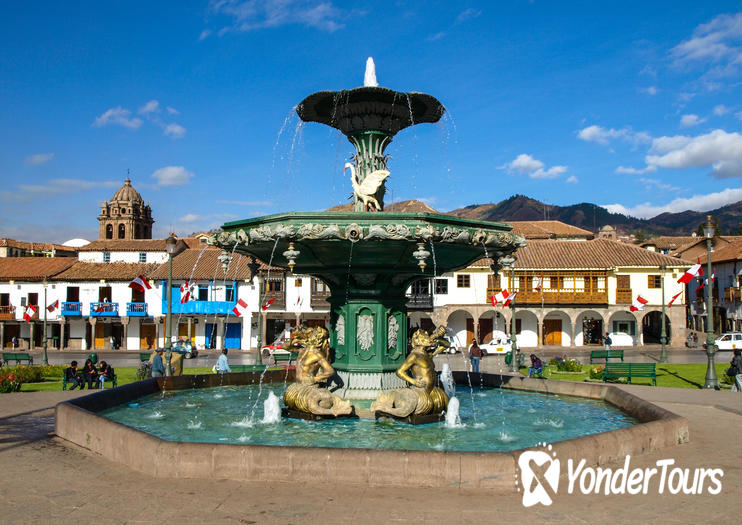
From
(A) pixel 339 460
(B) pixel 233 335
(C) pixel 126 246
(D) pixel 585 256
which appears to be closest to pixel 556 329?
(D) pixel 585 256

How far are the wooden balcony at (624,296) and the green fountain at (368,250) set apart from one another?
1555 inches

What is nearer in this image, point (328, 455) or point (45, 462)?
point (328, 455)

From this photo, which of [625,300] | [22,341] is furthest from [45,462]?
[22,341]

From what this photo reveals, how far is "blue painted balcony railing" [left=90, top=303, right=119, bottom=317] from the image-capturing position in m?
49.4

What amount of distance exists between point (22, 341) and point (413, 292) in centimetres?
3239

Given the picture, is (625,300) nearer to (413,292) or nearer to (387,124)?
(413,292)

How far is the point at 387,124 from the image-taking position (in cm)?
1175

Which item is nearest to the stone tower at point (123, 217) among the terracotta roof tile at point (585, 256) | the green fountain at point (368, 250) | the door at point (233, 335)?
the door at point (233, 335)

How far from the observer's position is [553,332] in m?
49.6

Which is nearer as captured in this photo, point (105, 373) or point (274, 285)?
point (105, 373)

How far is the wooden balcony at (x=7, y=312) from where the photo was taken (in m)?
50.6

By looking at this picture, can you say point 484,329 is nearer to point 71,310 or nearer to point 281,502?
point 71,310

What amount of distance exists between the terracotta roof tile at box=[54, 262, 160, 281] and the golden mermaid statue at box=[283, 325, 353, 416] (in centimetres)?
4271

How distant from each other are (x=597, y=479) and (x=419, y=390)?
3713 mm
